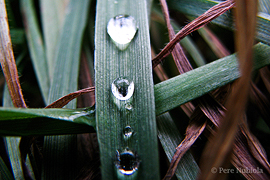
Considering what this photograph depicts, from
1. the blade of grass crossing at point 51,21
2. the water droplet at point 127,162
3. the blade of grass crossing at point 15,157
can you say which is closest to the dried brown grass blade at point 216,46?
the water droplet at point 127,162

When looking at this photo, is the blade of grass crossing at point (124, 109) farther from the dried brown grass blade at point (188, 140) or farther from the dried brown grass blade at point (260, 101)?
the dried brown grass blade at point (260, 101)

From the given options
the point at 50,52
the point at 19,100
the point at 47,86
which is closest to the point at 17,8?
the point at 50,52

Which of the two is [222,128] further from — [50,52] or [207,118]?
[50,52]

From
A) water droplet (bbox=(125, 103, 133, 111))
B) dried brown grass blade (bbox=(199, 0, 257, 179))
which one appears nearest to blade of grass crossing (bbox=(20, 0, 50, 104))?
water droplet (bbox=(125, 103, 133, 111))

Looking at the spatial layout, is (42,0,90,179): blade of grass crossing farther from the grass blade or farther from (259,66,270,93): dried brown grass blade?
(259,66,270,93): dried brown grass blade

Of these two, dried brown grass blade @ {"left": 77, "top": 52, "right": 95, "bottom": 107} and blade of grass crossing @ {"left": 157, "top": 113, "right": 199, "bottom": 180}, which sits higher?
dried brown grass blade @ {"left": 77, "top": 52, "right": 95, "bottom": 107}

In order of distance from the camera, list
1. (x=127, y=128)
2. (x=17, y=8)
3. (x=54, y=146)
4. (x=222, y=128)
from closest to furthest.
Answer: (x=222, y=128)
(x=127, y=128)
(x=54, y=146)
(x=17, y=8)

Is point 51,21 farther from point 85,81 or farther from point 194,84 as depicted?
point 194,84
